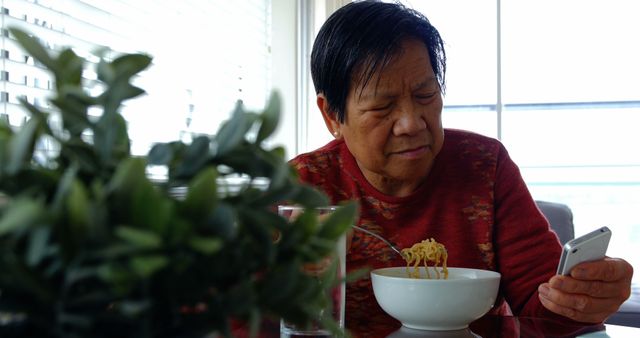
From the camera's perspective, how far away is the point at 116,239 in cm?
39

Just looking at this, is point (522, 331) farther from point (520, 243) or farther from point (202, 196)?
point (202, 196)

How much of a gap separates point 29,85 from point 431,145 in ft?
3.60

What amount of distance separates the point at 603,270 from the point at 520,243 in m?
0.34

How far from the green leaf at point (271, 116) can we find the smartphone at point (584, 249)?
0.76 metres

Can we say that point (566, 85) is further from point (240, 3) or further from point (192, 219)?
point (192, 219)

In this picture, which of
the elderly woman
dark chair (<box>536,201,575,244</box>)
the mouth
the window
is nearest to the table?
the elderly woman

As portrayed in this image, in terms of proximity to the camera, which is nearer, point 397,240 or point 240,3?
point 397,240

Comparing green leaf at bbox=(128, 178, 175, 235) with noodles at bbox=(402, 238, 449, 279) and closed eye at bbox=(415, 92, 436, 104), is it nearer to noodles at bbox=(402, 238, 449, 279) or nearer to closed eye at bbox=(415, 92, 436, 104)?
noodles at bbox=(402, 238, 449, 279)

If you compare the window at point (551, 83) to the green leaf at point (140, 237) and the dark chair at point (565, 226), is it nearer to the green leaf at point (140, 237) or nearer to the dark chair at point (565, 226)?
the dark chair at point (565, 226)

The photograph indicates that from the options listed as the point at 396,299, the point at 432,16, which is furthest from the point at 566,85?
the point at 396,299

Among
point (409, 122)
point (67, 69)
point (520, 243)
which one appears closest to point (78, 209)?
point (67, 69)

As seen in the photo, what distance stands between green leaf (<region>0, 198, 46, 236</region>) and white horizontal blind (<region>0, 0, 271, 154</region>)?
1.20 metres

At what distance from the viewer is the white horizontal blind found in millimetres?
1869

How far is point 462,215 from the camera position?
1563 millimetres
